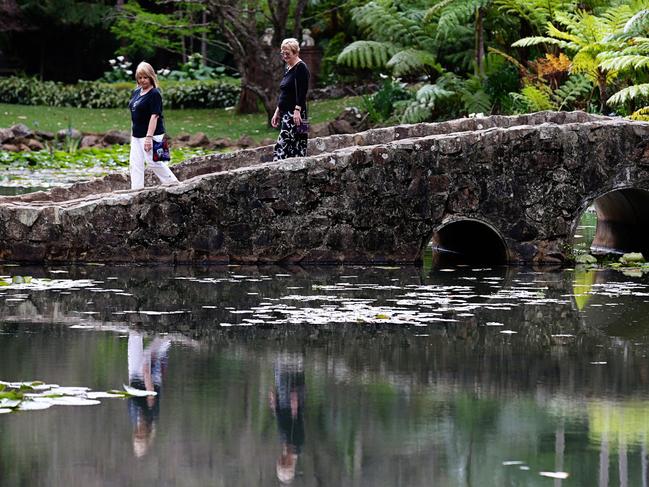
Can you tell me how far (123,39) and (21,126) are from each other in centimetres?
1288

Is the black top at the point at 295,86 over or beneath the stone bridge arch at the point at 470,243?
over

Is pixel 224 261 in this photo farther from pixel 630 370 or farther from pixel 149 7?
pixel 149 7

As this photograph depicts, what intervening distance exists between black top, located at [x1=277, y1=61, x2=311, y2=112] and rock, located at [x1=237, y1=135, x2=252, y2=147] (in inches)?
671

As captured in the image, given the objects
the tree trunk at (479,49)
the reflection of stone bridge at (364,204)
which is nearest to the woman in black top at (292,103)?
the reflection of stone bridge at (364,204)

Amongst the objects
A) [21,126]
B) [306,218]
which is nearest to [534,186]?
[306,218]

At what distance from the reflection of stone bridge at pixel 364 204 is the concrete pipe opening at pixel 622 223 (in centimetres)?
165

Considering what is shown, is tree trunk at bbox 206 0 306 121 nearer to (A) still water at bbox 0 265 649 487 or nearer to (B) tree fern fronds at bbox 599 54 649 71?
(B) tree fern fronds at bbox 599 54 649 71

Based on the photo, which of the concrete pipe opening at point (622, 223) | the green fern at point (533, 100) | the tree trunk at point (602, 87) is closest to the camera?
the concrete pipe opening at point (622, 223)

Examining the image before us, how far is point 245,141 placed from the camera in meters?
31.7

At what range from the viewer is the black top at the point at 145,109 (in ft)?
46.8

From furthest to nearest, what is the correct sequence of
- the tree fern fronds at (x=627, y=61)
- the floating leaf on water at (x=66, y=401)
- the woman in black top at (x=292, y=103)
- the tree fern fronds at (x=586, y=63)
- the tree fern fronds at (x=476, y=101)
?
1. the tree fern fronds at (x=476, y=101)
2. the tree fern fronds at (x=586, y=63)
3. the tree fern fronds at (x=627, y=61)
4. the woman in black top at (x=292, y=103)
5. the floating leaf on water at (x=66, y=401)

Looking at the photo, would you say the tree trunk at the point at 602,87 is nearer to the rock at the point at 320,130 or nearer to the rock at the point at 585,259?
the rock at the point at 320,130

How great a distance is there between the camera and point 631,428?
267 inches

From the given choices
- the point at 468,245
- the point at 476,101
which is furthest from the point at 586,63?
the point at 468,245
